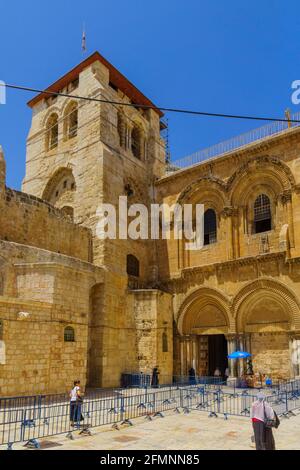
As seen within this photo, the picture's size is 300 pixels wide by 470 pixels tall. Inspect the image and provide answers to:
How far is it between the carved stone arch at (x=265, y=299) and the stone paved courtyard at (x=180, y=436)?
7.57 m

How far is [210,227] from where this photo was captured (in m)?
22.3

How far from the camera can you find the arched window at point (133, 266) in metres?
22.5

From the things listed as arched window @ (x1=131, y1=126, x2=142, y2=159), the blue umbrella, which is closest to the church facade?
arched window @ (x1=131, y1=126, x2=142, y2=159)

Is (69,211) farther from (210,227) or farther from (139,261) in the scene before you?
(210,227)

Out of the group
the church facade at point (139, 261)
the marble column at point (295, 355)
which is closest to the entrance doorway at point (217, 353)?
the church facade at point (139, 261)

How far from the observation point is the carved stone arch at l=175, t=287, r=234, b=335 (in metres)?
20.4

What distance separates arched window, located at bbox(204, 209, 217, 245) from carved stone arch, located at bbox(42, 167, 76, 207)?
7287 millimetres

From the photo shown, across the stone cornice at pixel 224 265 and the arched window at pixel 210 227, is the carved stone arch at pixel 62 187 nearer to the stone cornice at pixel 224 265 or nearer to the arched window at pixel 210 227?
the stone cornice at pixel 224 265

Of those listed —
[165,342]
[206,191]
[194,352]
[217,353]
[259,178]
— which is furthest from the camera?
[217,353]

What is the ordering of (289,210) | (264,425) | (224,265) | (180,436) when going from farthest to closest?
1. (224,265)
2. (289,210)
3. (180,436)
4. (264,425)

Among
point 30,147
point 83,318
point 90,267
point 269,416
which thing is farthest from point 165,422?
point 30,147

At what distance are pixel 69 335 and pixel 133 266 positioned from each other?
7.72 metres

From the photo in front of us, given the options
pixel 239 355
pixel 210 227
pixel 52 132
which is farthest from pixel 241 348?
pixel 52 132

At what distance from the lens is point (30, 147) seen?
2720 centimetres
